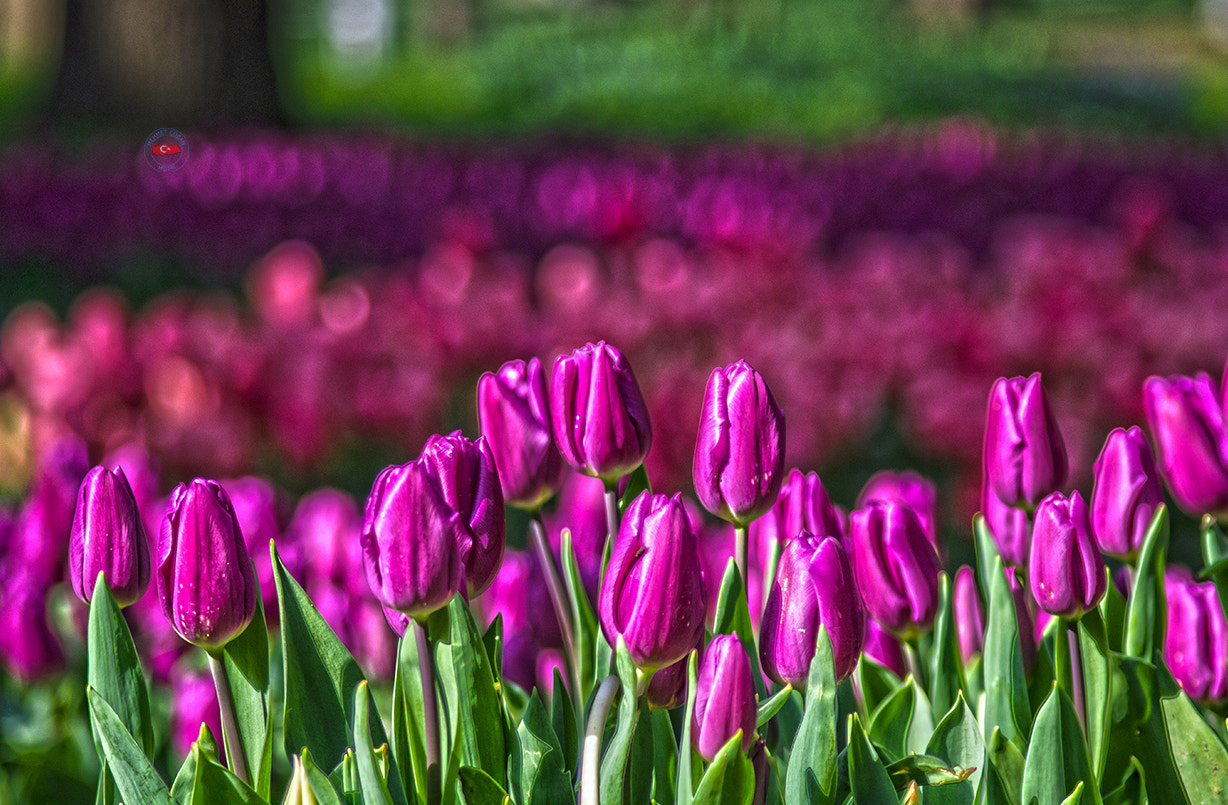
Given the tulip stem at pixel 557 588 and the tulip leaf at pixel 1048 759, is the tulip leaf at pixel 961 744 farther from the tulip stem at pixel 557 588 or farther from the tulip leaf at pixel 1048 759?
the tulip stem at pixel 557 588

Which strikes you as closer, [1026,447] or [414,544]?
[414,544]

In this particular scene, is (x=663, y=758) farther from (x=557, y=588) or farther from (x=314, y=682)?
(x=314, y=682)

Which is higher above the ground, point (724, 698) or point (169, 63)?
point (169, 63)

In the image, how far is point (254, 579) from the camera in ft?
3.37

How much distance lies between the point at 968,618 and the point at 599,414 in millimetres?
485

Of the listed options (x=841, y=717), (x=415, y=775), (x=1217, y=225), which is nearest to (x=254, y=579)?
(x=415, y=775)

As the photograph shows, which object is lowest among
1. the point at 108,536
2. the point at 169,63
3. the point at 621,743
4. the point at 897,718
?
the point at 897,718

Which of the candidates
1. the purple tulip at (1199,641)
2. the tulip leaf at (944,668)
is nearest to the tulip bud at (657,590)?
the tulip leaf at (944,668)

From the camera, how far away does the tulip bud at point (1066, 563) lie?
1041 mm

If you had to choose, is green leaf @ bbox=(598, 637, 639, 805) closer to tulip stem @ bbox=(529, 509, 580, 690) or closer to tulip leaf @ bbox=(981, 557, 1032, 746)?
tulip stem @ bbox=(529, 509, 580, 690)

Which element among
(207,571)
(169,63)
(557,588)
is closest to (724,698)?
(557,588)

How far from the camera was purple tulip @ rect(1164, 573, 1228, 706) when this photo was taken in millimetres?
1146

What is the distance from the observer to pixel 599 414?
43.7 inches

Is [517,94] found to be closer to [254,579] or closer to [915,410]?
[915,410]
